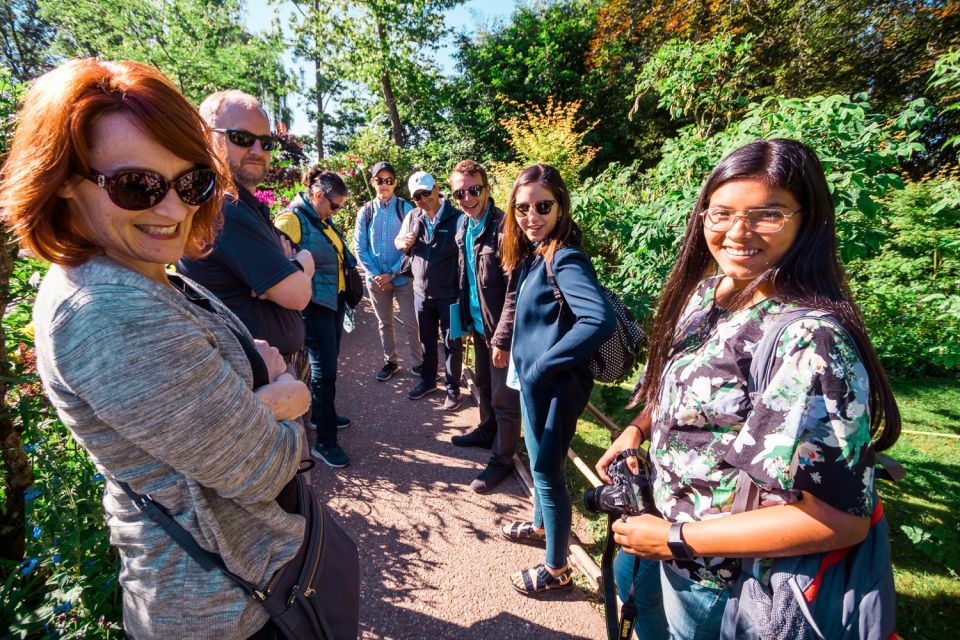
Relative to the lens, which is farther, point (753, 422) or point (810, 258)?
point (810, 258)

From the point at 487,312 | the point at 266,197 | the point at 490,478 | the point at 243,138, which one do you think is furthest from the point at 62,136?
the point at 266,197

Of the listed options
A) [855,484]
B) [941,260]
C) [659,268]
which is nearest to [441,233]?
[659,268]

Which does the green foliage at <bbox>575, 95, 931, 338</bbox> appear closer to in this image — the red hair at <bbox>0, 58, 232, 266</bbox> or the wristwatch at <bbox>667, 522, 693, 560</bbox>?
the wristwatch at <bbox>667, 522, 693, 560</bbox>

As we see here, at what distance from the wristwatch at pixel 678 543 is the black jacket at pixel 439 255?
341 centimetres

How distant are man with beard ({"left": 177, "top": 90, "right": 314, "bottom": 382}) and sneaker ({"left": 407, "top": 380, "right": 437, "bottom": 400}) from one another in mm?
2770

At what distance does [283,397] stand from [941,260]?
5.34 metres

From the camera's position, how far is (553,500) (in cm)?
229

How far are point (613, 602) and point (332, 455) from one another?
262 cm

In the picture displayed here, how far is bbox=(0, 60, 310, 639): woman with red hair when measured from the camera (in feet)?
2.77

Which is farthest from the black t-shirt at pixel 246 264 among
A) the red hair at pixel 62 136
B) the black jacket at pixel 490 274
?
the black jacket at pixel 490 274

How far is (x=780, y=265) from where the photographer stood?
1196mm

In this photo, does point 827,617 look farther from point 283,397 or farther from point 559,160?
point 559,160

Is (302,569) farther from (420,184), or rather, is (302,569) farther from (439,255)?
(420,184)

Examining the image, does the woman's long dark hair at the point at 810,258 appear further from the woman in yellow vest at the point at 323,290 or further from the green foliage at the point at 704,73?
the woman in yellow vest at the point at 323,290
